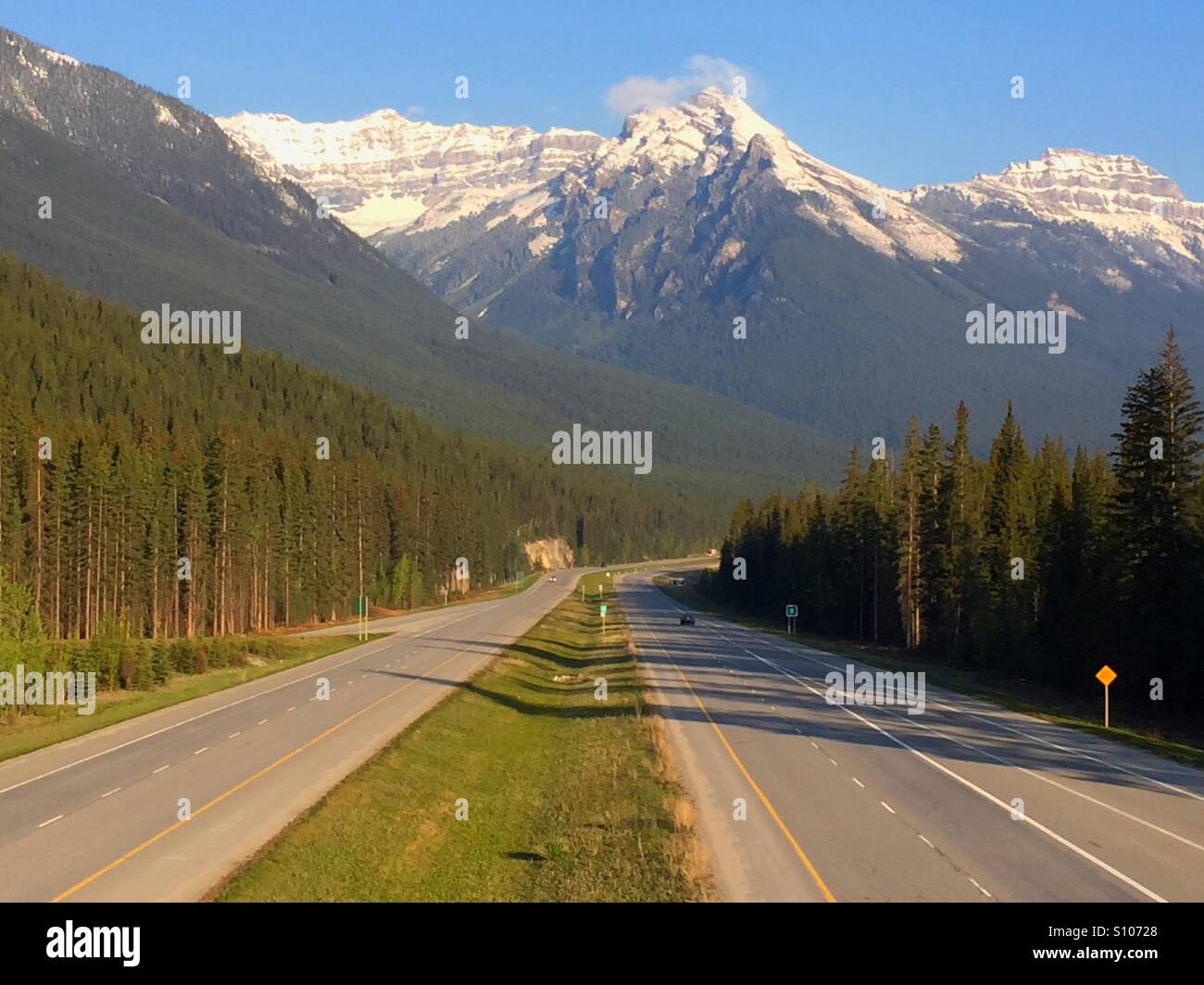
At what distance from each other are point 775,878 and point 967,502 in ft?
207

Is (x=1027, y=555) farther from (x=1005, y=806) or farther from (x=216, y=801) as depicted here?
(x=216, y=801)

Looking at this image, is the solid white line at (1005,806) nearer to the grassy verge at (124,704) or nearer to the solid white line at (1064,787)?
the solid white line at (1064,787)

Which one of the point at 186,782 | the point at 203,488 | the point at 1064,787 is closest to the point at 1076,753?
the point at 1064,787

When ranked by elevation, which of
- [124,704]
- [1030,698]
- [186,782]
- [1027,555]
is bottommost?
[1030,698]

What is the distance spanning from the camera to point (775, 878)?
2066 cm

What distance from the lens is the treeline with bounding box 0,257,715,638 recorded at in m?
74.6

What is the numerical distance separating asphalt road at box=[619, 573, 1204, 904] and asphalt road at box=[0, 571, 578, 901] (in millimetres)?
8242

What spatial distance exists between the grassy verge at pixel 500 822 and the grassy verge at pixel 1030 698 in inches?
537

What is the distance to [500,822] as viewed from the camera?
1112 inches

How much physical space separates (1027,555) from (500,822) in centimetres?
5108

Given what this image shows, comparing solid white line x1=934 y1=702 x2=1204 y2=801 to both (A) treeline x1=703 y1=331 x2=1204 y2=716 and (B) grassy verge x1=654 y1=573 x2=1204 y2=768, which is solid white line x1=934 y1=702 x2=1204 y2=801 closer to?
(B) grassy verge x1=654 y1=573 x2=1204 y2=768
